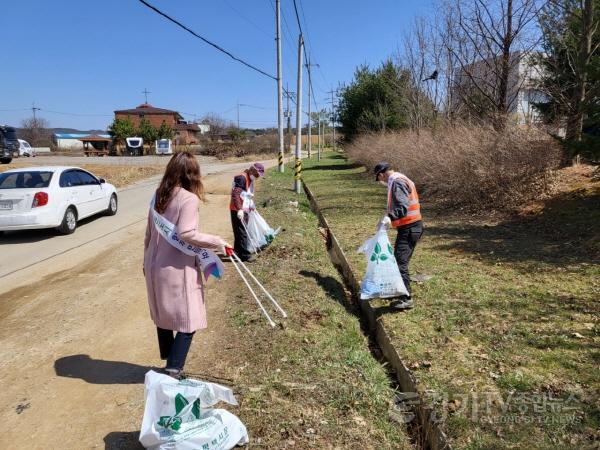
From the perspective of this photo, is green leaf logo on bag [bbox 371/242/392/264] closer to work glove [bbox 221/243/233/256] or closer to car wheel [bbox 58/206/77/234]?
work glove [bbox 221/243/233/256]

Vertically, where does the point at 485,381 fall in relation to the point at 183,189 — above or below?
below

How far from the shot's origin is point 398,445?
10.6ft

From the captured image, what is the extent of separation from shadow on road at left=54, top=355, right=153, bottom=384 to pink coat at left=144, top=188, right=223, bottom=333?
100 cm

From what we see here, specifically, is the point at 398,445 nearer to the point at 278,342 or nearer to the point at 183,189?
the point at 278,342

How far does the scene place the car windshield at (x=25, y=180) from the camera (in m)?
9.74

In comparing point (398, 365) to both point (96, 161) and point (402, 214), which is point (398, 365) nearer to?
A: point (402, 214)

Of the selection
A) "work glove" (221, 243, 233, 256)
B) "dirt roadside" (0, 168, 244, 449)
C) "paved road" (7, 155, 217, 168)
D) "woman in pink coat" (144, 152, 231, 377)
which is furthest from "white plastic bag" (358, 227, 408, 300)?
"paved road" (7, 155, 217, 168)

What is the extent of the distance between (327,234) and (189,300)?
26.4ft

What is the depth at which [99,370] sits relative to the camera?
4109mm

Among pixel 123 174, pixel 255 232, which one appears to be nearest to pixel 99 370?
pixel 255 232

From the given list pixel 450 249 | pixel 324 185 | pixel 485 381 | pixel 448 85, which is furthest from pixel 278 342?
pixel 448 85

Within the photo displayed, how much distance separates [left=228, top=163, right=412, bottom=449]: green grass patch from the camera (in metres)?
3.21

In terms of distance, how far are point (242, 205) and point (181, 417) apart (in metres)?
4.88

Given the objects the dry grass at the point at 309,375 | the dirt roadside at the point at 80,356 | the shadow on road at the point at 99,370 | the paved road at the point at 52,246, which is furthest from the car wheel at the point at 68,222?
the shadow on road at the point at 99,370
